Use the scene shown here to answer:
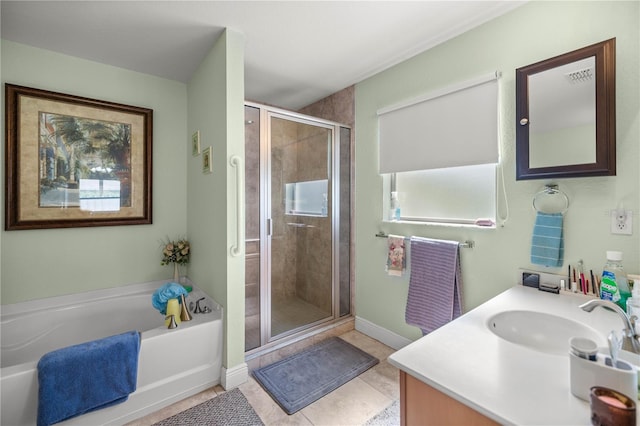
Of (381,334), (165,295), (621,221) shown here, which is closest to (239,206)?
(165,295)

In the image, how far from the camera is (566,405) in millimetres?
674

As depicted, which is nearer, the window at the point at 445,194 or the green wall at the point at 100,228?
the window at the point at 445,194

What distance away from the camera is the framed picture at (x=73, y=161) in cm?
202

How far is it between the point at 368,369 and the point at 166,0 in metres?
2.79

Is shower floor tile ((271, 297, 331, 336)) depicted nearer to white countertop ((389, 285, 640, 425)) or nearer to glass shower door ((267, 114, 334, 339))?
glass shower door ((267, 114, 334, 339))

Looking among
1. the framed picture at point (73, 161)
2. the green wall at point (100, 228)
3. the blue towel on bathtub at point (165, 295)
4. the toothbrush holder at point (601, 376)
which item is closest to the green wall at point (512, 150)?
the toothbrush holder at point (601, 376)

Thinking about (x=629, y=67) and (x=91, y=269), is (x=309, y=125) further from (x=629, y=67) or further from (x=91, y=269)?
(x=91, y=269)

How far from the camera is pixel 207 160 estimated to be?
2205 mm

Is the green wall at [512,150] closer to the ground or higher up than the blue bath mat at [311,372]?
higher up

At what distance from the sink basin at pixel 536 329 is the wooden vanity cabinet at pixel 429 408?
0.48 metres

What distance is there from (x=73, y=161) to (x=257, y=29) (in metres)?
1.79

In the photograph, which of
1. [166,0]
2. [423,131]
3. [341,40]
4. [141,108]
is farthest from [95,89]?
[423,131]

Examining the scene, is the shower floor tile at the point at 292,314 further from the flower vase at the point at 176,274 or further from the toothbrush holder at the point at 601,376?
the toothbrush holder at the point at 601,376

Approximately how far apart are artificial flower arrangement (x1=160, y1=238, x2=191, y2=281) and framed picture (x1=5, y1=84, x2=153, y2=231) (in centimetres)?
32
